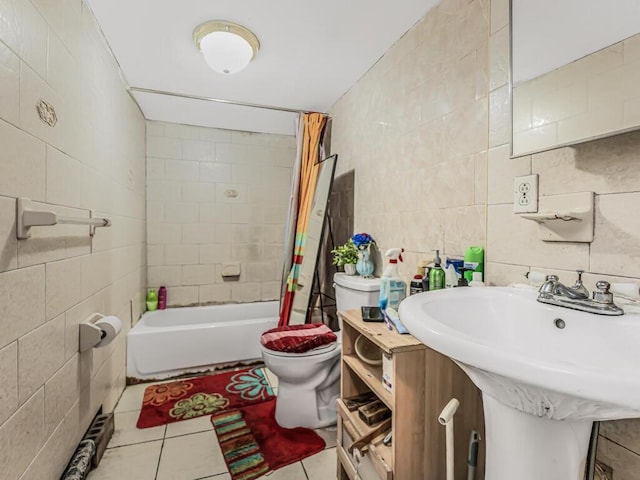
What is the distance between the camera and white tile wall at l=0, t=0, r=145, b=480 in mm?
918

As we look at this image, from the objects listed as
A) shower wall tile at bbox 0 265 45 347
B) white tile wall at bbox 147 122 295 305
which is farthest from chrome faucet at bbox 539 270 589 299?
white tile wall at bbox 147 122 295 305

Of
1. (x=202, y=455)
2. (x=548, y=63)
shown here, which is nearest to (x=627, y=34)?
(x=548, y=63)

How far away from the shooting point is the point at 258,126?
3074 mm

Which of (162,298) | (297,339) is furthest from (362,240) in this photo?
(162,298)

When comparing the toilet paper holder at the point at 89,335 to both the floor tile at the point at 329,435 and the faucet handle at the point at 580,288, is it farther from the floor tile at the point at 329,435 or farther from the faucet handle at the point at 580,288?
the faucet handle at the point at 580,288

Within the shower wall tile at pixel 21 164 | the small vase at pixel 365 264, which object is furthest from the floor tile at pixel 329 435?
the shower wall tile at pixel 21 164

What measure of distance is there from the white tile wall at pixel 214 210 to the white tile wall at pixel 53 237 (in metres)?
1.04

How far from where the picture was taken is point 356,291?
182 centimetres

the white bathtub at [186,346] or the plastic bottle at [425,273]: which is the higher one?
the plastic bottle at [425,273]

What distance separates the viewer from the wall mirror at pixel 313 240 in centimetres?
238

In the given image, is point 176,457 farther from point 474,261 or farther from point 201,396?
point 474,261

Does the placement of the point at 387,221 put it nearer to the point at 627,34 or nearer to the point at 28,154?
the point at 627,34

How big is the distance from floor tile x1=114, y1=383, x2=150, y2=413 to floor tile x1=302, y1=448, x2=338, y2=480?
1192 mm

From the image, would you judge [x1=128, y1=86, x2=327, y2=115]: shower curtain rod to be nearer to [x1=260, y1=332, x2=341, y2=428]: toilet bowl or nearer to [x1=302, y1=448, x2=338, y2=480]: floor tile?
[x1=260, y1=332, x2=341, y2=428]: toilet bowl
